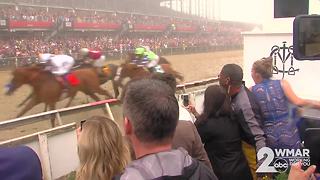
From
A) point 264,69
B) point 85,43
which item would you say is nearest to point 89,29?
point 85,43

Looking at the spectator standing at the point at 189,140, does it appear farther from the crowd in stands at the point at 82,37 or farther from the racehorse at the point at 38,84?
the crowd in stands at the point at 82,37

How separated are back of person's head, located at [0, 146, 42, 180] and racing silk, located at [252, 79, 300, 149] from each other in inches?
70.2

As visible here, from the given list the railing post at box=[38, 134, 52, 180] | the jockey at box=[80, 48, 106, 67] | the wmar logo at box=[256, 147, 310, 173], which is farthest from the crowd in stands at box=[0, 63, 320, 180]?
the jockey at box=[80, 48, 106, 67]

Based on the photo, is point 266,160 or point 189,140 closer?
point 189,140

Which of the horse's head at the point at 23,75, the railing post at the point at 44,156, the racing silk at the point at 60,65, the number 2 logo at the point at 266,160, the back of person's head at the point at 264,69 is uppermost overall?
the back of person's head at the point at 264,69

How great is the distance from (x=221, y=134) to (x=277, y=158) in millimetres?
759

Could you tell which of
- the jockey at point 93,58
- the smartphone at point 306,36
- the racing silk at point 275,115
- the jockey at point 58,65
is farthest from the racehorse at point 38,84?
the smartphone at point 306,36

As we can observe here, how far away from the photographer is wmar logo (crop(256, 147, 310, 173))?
2803mm

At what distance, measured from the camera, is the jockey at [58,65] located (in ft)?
25.0

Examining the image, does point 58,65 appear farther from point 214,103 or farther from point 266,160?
point 214,103

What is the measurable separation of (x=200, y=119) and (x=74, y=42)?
21.8m

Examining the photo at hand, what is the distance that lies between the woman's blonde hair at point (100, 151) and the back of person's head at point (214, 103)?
92 cm

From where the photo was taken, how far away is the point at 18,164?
4.35ft

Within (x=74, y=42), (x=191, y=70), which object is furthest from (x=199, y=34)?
(x=191, y=70)
